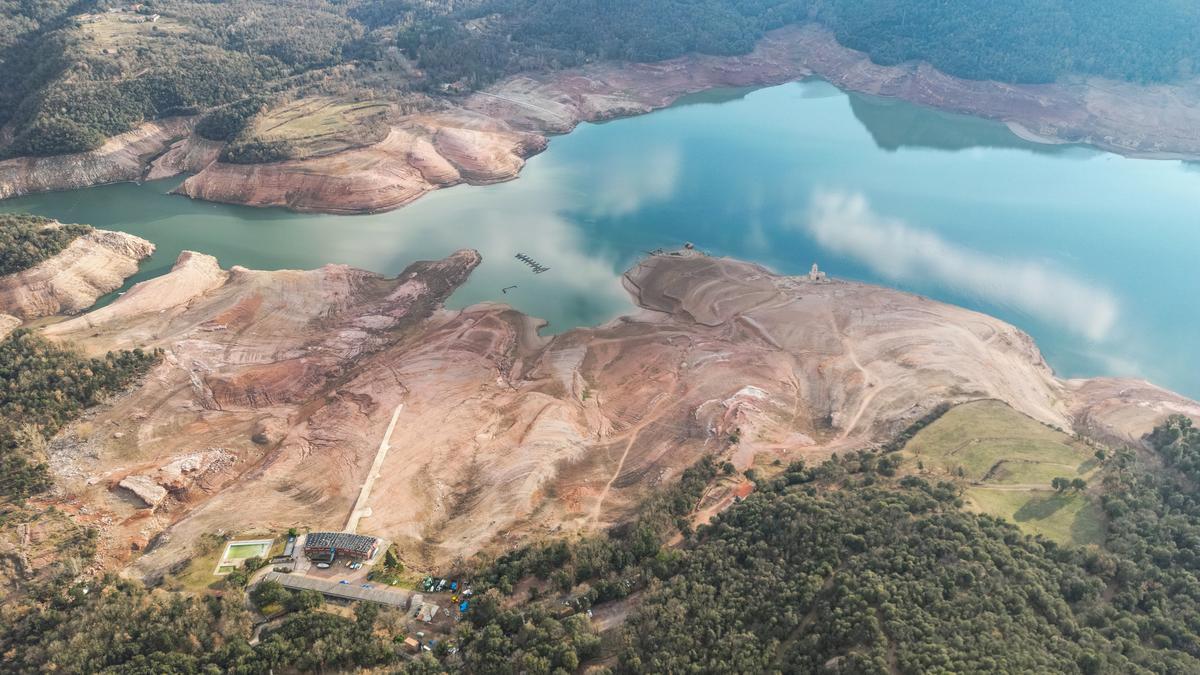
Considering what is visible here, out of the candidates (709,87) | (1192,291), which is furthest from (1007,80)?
(1192,291)

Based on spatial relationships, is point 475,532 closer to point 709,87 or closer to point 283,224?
point 283,224

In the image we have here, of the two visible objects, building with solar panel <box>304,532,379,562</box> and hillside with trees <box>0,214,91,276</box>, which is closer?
building with solar panel <box>304,532,379,562</box>

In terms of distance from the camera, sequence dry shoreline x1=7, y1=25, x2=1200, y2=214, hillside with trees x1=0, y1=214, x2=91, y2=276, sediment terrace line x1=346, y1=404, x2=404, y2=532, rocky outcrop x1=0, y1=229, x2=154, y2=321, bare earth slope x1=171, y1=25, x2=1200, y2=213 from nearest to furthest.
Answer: sediment terrace line x1=346, y1=404, x2=404, y2=532 < rocky outcrop x1=0, y1=229, x2=154, y2=321 < hillside with trees x1=0, y1=214, x2=91, y2=276 < dry shoreline x1=7, y1=25, x2=1200, y2=214 < bare earth slope x1=171, y1=25, x2=1200, y2=213

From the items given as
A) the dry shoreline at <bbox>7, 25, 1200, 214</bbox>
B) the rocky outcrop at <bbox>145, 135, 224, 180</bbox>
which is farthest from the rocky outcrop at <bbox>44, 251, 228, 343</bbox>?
the rocky outcrop at <bbox>145, 135, 224, 180</bbox>

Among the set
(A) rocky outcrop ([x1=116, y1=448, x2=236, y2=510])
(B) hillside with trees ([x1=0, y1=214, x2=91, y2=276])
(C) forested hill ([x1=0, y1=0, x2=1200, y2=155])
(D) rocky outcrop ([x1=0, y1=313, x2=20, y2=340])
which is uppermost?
(C) forested hill ([x1=0, y1=0, x2=1200, y2=155])

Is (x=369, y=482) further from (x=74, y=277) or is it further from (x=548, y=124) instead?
(x=548, y=124)

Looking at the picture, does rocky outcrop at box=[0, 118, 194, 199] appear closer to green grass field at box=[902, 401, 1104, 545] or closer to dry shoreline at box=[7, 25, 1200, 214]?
dry shoreline at box=[7, 25, 1200, 214]

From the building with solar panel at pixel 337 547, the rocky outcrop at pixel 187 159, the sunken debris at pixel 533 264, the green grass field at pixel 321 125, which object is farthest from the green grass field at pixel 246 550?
the rocky outcrop at pixel 187 159

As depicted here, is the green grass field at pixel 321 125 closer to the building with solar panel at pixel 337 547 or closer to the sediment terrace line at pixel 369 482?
the sediment terrace line at pixel 369 482
